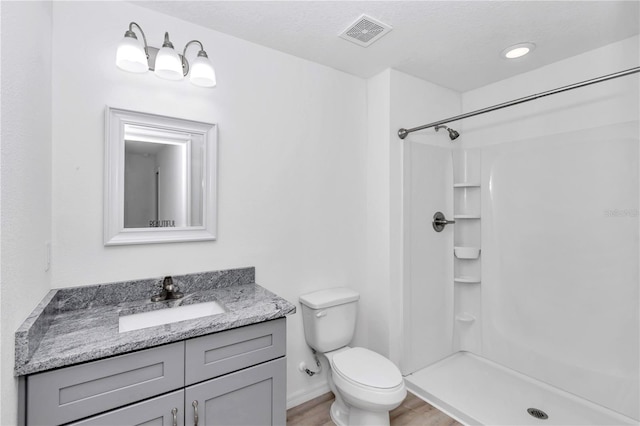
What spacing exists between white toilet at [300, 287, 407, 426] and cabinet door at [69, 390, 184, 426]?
0.88m

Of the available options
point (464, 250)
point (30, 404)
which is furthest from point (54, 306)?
point (464, 250)

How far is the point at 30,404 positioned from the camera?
0.97 meters

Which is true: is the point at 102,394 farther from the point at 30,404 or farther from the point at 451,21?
the point at 451,21

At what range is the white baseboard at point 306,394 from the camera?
80.4 inches

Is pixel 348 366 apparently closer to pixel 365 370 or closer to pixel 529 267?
pixel 365 370

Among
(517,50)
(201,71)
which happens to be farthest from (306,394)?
(517,50)

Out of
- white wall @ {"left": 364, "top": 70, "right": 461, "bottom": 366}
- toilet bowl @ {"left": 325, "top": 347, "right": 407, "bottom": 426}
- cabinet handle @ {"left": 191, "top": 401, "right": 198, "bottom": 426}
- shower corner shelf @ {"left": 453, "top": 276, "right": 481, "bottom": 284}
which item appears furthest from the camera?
shower corner shelf @ {"left": 453, "top": 276, "right": 481, "bottom": 284}

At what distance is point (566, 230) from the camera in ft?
7.00

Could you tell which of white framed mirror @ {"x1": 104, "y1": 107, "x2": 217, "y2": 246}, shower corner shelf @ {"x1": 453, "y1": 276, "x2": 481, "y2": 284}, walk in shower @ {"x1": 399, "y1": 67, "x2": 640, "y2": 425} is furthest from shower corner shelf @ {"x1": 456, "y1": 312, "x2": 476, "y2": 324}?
white framed mirror @ {"x1": 104, "y1": 107, "x2": 217, "y2": 246}

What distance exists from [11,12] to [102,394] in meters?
1.24

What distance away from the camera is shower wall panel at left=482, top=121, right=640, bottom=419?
1879mm

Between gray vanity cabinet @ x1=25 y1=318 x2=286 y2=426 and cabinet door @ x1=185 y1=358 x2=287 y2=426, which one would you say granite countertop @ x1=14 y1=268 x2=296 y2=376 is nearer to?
gray vanity cabinet @ x1=25 y1=318 x2=286 y2=426

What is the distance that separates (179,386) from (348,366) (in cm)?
94

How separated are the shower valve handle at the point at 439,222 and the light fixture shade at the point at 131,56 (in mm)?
2183
